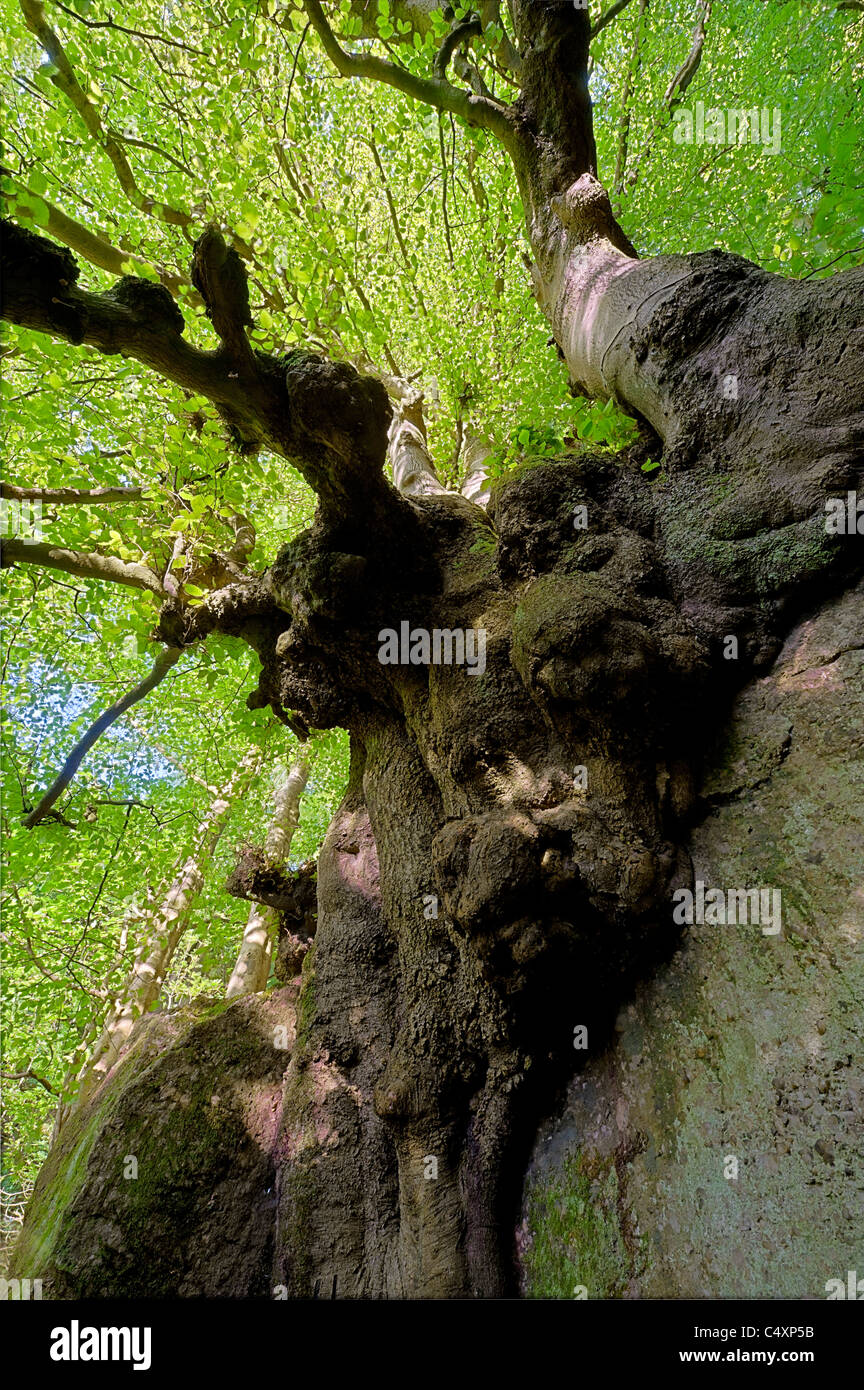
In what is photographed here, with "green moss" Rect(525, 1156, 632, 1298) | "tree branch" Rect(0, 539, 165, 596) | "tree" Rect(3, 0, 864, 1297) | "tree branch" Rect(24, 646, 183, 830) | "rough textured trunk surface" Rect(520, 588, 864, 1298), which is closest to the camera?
"rough textured trunk surface" Rect(520, 588, 864, 1298)

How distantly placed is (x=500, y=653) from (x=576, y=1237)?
1987 millimetres

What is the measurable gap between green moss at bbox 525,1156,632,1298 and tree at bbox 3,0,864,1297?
0.12m

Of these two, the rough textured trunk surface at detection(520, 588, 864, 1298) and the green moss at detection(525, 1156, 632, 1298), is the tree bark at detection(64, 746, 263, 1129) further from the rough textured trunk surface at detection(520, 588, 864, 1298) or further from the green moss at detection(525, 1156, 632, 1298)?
the rough textured trunk surface at detection(520, 588, 864, 1298)

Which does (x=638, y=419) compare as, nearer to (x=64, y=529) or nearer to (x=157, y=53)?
(x=64, y=529)

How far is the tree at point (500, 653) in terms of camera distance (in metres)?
2.06

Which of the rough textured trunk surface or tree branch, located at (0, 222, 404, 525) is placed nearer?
the rough textured trunk surface

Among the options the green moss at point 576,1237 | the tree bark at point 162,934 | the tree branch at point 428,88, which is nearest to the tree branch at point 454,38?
the tree branch at point 428,88

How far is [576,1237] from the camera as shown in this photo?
1843 mm

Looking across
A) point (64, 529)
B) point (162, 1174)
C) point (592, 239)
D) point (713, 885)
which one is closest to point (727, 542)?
point (713, 885)

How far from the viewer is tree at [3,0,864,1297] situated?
2064 millimetres

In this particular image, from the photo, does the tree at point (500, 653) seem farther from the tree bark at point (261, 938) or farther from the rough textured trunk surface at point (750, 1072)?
the tree bark at point (261, 938)

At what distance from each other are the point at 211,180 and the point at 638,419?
5.93 m

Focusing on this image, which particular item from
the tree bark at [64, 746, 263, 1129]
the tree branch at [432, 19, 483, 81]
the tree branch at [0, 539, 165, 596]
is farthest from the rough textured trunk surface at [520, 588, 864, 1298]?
the tree bark at [64, 746, 263, 1129]

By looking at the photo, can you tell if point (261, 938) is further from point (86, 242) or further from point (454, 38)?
point (454, 38)
